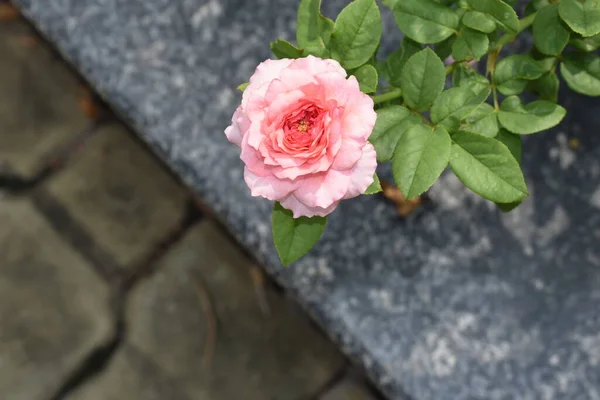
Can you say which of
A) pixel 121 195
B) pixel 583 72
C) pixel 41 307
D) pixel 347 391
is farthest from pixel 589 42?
pixel 41 307

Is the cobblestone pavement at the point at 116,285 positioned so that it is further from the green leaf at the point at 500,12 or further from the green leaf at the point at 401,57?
the green leaf at the point at 500,12

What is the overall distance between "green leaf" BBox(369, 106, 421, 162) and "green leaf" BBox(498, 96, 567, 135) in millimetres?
116

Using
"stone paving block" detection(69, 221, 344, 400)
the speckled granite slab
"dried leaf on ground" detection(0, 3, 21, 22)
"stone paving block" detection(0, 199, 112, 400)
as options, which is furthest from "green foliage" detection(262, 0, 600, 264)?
"dried leaf on ground" detection(0, 3, 21, 22)

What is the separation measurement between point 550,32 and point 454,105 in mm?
176

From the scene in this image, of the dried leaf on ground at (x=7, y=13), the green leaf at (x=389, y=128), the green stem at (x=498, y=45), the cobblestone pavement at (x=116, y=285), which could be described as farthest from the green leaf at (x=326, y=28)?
the dried leaf on ground at (x=7, y=13)

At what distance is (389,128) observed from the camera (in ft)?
2.54

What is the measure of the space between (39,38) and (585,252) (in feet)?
4.35

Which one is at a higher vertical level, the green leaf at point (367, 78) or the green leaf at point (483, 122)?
the green leaf at point (367, 78)

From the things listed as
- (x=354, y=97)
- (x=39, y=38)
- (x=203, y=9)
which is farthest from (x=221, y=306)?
(x=354, y=97)

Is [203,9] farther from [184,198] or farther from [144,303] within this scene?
[144,303]

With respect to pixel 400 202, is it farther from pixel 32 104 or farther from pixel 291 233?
pixel 32 104

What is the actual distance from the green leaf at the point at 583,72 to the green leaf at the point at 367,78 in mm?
288

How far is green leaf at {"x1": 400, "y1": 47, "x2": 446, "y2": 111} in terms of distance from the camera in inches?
29.3

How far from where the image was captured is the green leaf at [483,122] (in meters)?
0.80
